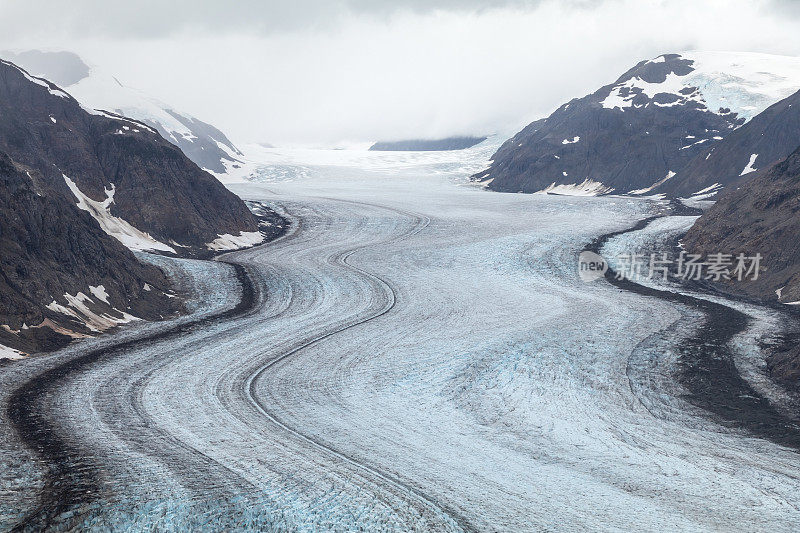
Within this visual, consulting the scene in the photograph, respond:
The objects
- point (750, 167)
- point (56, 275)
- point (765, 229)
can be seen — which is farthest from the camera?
point (750, 167)

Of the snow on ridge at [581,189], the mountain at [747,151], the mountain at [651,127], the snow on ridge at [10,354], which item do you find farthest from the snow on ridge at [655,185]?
the snow on ridge at [10,354]

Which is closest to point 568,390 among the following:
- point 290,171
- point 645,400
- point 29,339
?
point 645,400

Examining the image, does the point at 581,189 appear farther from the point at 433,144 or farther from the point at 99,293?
the point at 433,144

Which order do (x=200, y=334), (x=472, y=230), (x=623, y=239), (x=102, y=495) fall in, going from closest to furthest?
(x=102, y=495), (x=200, y=334), (x=623, y=239), (x=472, y=230)

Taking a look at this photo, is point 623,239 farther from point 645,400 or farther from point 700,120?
point 700,120

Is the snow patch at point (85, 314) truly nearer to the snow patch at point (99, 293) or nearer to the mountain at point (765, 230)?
the snow patch at point (99, 293)

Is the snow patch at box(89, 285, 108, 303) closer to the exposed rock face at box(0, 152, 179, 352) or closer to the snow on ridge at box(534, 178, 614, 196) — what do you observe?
the exposed rock face at box(0, 152, 179, 352)

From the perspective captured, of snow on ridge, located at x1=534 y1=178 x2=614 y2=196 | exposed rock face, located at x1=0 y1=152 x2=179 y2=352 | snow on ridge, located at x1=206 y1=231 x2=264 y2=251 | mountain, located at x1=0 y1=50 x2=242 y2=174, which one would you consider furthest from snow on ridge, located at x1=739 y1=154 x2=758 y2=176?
mountain, located at x1=0 y1=50 x2=242 y2=174

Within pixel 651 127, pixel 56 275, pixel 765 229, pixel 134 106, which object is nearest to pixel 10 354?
pixel 56 275
